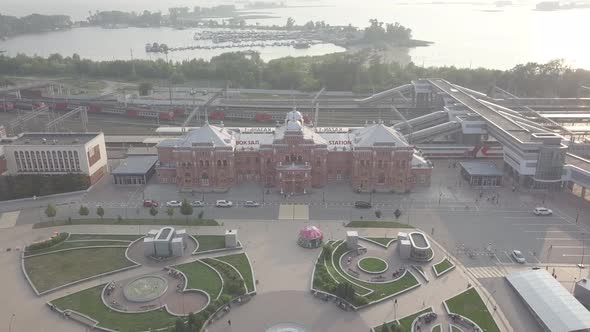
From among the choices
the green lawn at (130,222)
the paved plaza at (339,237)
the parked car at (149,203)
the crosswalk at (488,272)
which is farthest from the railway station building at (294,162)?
the crosswalk at (488,272)

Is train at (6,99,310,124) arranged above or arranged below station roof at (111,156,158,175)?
above

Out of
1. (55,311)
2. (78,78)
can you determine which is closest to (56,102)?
(78,78)

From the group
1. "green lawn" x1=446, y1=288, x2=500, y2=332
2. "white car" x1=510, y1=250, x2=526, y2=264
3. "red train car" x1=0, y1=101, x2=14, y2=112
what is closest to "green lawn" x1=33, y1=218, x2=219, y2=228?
"green lawn" x1=446, y1=288, x2=500, y2=332

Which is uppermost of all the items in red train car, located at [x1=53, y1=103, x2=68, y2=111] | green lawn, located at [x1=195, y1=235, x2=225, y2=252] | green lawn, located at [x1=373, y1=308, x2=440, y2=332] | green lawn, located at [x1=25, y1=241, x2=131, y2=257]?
red train car, located at [x1=53, y1=103, x2=68, y2=111]

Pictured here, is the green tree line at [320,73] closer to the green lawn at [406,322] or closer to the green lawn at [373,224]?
the green lawn at [373,224]

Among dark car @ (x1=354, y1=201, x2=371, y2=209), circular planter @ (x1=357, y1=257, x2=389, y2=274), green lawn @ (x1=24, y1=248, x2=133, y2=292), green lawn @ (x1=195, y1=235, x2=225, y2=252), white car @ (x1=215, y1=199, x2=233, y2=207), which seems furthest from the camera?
white car @ (x1=215, y1=199, x2=233, y2=207)

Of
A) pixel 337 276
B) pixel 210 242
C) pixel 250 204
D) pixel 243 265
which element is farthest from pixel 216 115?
pixel 337 276

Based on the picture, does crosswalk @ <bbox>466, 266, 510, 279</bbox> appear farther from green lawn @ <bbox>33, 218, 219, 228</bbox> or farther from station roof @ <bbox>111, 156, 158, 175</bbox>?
station roof @ <bbox>111, 156, 158, 175</bbox>

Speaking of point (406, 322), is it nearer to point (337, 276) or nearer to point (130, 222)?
point (337, 276)
